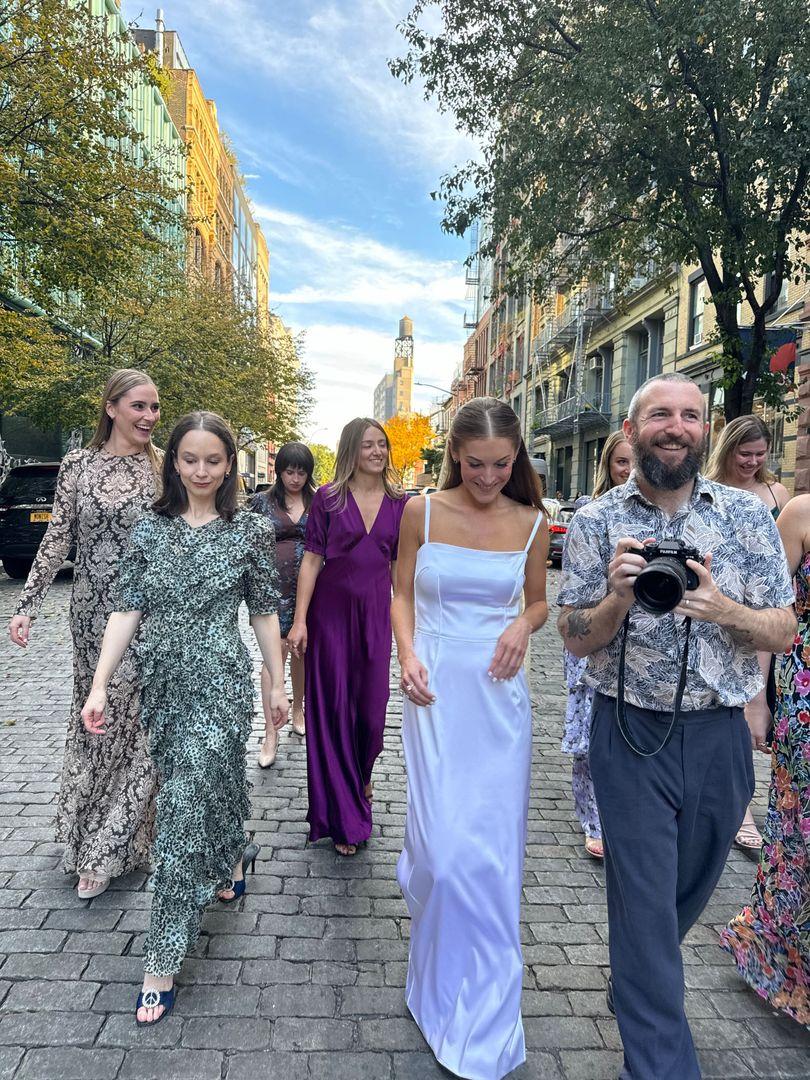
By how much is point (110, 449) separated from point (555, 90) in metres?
10.1

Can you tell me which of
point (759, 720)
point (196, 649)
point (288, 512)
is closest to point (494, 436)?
point (196, 649)

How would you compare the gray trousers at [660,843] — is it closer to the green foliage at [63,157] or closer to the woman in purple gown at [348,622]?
the woman in purple gown at [348,622]

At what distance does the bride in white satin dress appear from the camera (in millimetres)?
2521

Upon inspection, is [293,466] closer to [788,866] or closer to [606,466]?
[606,466]

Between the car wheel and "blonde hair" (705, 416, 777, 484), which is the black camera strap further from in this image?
the car wheel

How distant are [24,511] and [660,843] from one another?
13.4m

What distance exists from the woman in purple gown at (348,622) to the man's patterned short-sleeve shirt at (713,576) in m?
1.92

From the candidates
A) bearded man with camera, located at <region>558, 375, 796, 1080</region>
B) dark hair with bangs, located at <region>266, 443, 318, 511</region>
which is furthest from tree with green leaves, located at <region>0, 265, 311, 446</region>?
bearded man with camera, located at <region>558, 375, 796, 1080</region>

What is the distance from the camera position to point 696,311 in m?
23.2

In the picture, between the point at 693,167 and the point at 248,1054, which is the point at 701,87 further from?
the point at 248,1054

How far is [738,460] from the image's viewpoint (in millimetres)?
4387

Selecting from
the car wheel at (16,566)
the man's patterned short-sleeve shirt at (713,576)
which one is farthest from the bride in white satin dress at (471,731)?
the car wheel at (16,566)

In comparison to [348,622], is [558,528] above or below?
above

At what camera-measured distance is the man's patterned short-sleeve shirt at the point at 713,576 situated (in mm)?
2371
